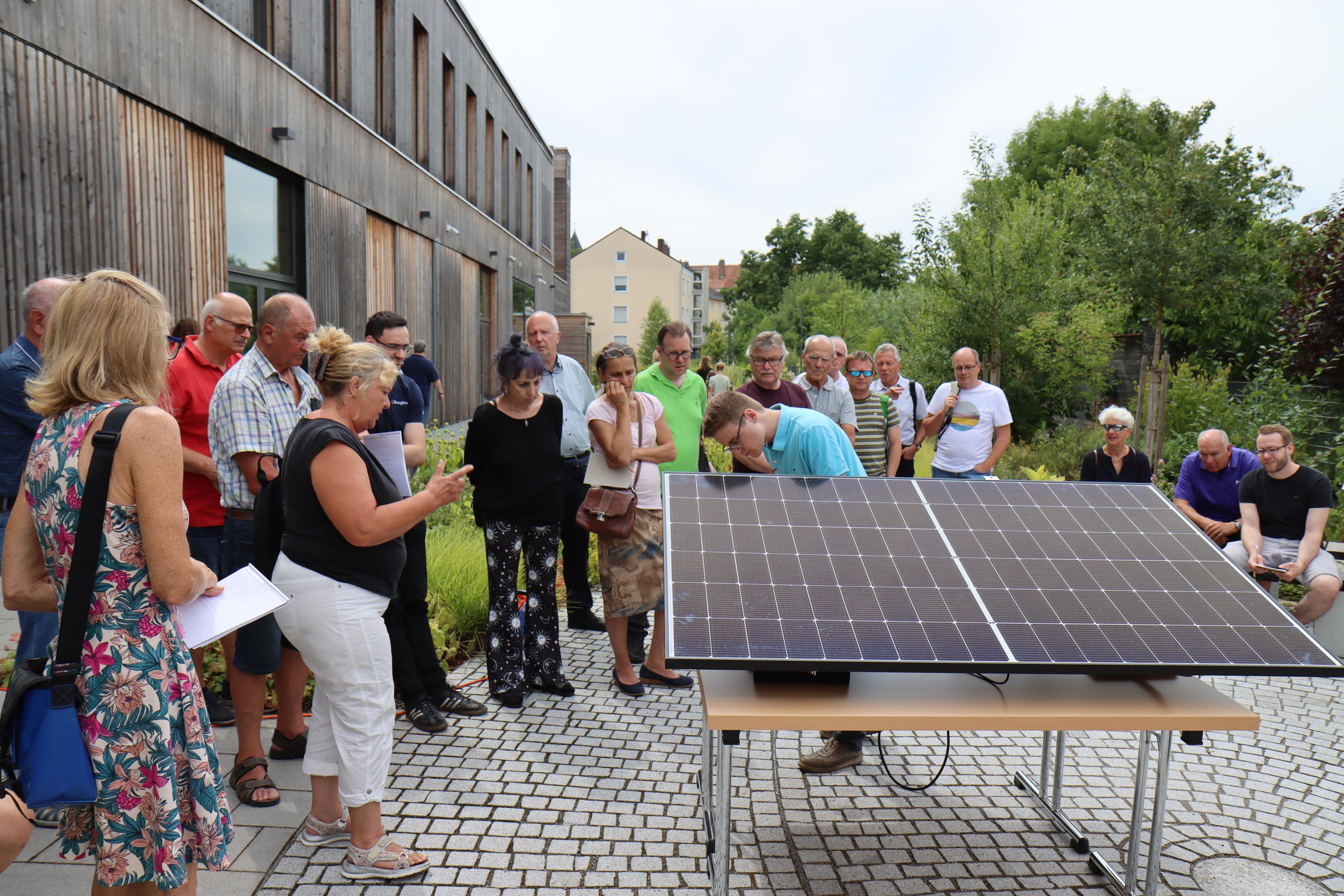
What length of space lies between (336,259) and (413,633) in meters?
11.0

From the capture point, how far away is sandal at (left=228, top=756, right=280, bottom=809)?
12.6 feet

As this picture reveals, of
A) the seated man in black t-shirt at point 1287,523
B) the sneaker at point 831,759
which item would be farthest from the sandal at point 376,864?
the seated man in black t-shirt at point 1287,523

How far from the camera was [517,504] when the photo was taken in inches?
202

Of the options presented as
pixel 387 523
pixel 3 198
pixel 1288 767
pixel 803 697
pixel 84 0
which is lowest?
pixel 1288 767

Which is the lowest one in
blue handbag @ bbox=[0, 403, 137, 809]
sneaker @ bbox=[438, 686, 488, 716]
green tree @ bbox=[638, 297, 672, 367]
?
sneaker @ bbox=[438, 686, 488, 716]

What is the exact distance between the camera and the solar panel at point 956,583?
2.96 meters

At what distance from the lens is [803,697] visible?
3.04 meters

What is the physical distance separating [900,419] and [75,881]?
288 inches

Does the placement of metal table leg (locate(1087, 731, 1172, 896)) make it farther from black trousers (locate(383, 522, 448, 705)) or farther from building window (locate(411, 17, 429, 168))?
building window (locate(411, 17, 429, 168))

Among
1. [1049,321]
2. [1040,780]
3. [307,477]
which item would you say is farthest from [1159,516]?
[1049,321]

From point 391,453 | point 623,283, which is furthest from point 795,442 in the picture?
point 623,283

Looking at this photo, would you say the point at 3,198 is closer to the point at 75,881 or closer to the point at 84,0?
the point at 84,0

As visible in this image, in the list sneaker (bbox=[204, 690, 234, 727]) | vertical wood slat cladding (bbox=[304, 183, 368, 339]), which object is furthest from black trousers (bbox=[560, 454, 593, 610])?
vertical wood slat cladding (bbox=[304, 183, 368, 339])

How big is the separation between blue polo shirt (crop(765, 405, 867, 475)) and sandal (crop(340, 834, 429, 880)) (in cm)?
233
